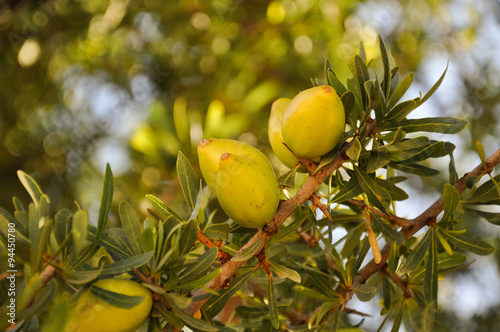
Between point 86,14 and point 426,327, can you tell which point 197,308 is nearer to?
point 426,327

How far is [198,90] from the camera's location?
193 centimetres

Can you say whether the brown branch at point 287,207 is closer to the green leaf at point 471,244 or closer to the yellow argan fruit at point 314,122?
the yellow argan fruit at point 314,122

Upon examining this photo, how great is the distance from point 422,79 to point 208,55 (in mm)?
1036

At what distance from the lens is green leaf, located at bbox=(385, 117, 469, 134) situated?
2.15 feet

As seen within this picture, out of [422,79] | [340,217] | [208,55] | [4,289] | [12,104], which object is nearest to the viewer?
[4,289]

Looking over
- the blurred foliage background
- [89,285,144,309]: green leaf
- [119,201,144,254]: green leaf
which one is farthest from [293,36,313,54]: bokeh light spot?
[89,285,144,309]: green leaf

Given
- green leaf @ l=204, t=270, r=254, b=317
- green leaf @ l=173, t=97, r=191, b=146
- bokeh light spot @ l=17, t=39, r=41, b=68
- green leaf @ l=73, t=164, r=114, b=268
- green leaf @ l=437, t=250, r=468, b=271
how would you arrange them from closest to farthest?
green leaf @ l=73, t=164, r=114, b=268, green leaf @ l=204, t=270, r=254, b=317, green leaf @ l=437, t=250, r=468, b=271, green leaf @ l=173, t=97, r=191, b=146, bokeh light spot @ l=17, t=39, r=41, b=68

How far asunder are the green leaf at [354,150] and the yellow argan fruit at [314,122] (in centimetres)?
3

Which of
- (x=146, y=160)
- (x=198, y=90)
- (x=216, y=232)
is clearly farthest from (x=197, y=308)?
(x=198, y=90)

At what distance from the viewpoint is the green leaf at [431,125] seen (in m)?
0.65

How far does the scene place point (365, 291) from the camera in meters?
0.69

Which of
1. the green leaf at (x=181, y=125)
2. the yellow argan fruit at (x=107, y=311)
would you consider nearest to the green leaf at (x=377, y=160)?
the yellow argan fruit at (x=107, y=311)

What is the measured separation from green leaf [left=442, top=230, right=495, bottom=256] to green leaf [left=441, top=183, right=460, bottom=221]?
0.03 meters

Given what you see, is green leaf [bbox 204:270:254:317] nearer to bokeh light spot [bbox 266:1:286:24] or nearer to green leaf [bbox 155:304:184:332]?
green leaf [bbox 155:304:184:332]
